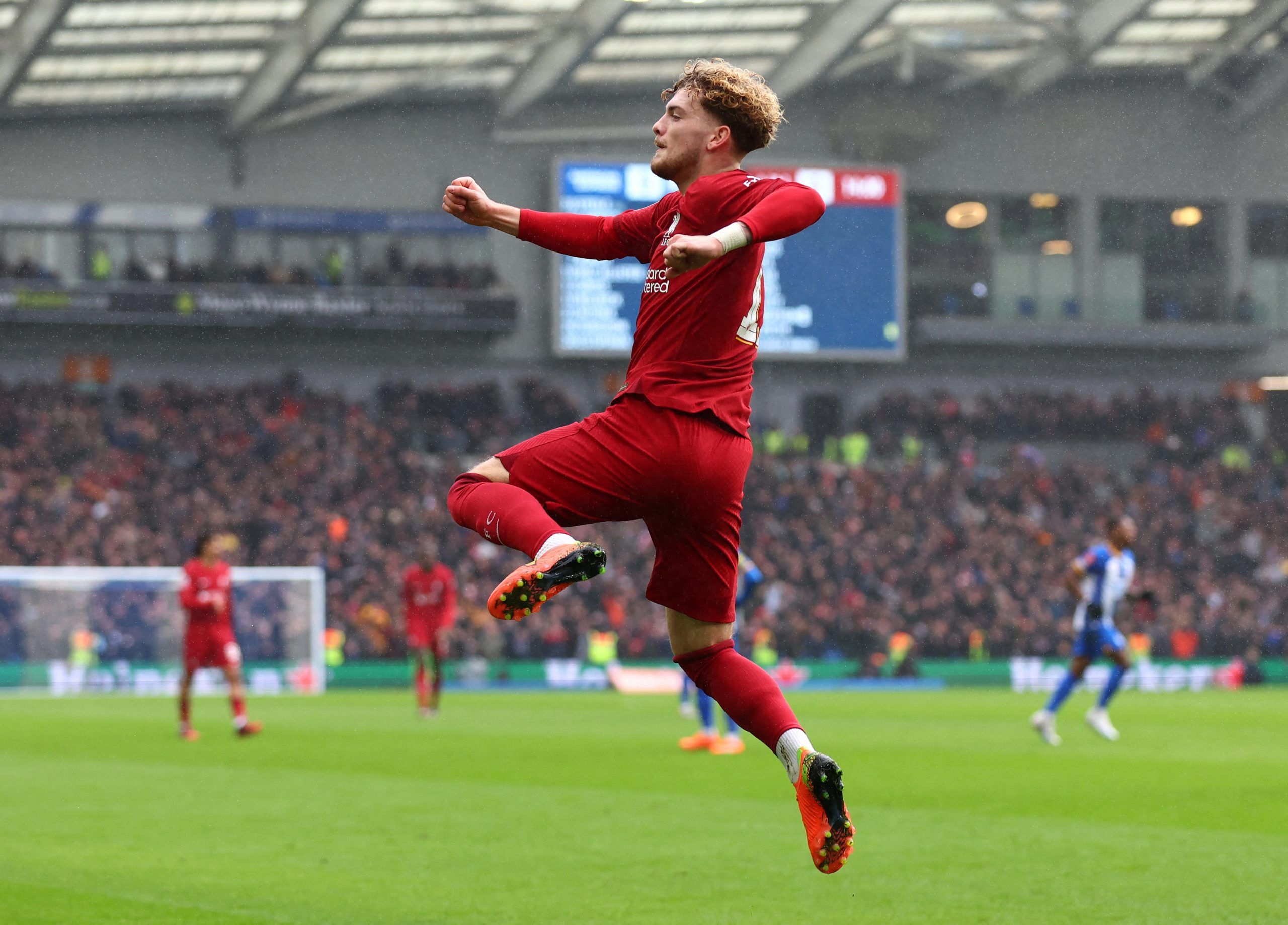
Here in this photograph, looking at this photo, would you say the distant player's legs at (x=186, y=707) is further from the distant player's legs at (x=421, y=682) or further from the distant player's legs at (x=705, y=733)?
the distant player's legs at (x=705, y=733)

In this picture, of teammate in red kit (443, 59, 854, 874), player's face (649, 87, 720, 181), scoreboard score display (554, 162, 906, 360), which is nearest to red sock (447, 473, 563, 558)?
teammate in red kit (443, 59, 854, 874)

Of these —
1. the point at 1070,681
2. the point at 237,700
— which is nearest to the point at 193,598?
the point at 237,700

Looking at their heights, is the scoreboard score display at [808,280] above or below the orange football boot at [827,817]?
above

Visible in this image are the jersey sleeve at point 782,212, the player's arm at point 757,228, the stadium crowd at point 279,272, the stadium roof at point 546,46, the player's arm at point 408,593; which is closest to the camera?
the player's arm at point 757,228

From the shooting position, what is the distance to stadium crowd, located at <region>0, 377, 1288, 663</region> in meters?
31.5

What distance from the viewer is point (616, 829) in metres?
9.31

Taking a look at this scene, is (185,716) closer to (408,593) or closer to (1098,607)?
(408,593)

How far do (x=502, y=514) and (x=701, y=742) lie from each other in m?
10.5

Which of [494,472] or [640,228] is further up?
[640,228]

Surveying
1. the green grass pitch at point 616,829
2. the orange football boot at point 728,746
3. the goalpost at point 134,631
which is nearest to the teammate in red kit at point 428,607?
the green grass pitch at point 616,829

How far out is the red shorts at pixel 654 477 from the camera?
4.93m

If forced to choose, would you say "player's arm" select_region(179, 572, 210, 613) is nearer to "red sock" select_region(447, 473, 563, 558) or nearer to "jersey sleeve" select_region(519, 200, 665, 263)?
"jersey sleeve" select_region(519, 200, 665, 263)

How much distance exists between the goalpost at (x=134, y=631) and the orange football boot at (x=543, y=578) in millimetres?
23129

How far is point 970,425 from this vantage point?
40844mm
